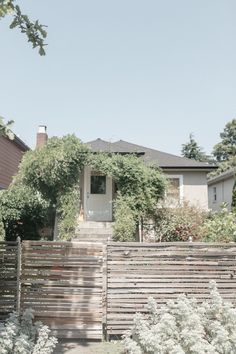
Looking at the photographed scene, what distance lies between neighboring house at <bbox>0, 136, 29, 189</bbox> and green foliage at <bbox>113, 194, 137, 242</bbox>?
8.84 metres

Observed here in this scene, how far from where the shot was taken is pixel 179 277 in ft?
24.7

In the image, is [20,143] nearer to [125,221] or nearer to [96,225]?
[96,225]

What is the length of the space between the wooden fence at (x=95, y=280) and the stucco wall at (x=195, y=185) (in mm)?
13694

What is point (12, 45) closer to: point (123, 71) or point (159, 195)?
point (123, 71)

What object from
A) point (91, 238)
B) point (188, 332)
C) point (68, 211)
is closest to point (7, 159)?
point (68, 211)

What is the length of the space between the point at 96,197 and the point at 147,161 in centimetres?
287

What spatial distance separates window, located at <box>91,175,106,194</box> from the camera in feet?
62.2

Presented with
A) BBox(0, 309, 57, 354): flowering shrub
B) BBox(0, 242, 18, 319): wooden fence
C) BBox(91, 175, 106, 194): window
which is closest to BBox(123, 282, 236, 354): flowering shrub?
BBox(0, 309, 57, 354): flowering shrub

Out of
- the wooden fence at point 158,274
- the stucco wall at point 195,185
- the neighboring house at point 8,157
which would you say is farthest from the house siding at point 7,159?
the wooden fence at point 158,274

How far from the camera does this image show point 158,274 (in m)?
7.50

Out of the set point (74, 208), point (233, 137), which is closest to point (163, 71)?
point (74, 208)

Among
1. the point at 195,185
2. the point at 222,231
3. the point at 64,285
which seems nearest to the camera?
the point at 64,285

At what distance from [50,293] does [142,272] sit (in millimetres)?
1720

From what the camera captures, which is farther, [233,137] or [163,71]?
[233,137]
